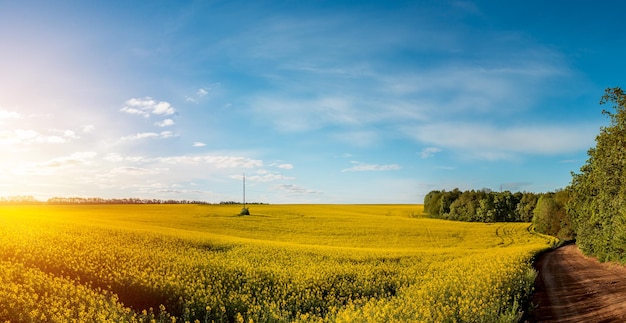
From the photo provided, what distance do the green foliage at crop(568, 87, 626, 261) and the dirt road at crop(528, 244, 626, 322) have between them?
6.68 feet

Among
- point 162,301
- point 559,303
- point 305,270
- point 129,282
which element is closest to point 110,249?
point 129,282

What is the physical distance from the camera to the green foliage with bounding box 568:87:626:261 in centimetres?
3475

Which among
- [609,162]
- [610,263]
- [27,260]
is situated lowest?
[610,263]

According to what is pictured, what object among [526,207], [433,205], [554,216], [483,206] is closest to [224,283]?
[554,216]

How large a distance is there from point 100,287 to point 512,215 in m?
99.5

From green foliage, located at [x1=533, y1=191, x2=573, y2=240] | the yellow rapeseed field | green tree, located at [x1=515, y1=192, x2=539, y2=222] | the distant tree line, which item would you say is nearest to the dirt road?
the yellow rapeseed field

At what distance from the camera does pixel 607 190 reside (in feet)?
121

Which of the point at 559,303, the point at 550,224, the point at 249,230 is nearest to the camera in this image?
the point at 559,303

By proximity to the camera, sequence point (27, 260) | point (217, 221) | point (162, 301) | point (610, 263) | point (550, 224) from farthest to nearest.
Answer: point (550, 224), point (217, 221), point (610, 263), point (27, 260), point (162, 301)

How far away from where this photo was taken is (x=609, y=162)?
37000 mm

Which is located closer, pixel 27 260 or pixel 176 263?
pixel 27 260

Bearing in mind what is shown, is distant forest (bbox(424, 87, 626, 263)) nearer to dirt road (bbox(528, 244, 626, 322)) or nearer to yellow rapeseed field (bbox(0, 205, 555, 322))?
dirt road (bbox(528, 244, 626, 322))

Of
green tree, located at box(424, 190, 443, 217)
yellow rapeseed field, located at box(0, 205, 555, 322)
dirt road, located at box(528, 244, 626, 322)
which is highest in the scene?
green tree, located at box(424, 190, 443, 217)

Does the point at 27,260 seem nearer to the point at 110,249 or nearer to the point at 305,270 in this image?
the point at 110,249
